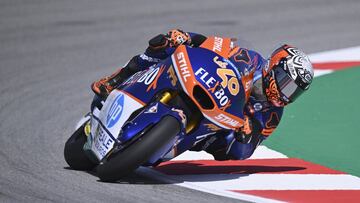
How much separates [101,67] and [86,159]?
17.4ft

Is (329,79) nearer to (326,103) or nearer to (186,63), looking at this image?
(326,103)

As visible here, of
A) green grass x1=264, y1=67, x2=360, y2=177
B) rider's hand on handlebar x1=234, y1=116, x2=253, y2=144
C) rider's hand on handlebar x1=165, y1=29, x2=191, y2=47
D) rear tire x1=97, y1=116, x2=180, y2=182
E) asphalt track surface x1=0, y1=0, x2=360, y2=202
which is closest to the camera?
rear tire x1=97, y1=116, x2=180, y2=182

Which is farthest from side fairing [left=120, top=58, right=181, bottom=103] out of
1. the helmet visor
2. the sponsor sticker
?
the helmet visor

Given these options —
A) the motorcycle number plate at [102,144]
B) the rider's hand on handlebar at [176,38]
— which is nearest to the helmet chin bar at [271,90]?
the rider's hand on handlebar at [176,38]

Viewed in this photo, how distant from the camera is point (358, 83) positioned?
41.4 ft

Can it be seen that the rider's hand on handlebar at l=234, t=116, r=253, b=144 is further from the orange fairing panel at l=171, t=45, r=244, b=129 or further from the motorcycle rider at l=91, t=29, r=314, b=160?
the orange fairing panel at l=171, t=45, r=244, b=129

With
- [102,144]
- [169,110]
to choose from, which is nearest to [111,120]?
[102,144]

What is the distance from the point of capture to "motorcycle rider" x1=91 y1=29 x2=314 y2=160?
806cm

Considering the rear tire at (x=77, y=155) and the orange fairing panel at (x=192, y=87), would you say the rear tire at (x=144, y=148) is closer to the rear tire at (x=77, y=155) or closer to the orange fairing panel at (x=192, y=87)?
the orange fairing panel at (x=192, y=87)

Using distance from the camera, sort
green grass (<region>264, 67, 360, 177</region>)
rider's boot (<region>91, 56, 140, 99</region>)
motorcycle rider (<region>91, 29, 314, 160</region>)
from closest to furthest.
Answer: motorcycle rider (<region>91, 29, 314, 160</region>), rider's boot (<region>91, 56, 140, 99</region>), green grass (<region>264, 67, 360, 177</region>)

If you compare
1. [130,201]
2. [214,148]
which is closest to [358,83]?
[214,148]

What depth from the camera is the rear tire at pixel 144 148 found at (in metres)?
7.53

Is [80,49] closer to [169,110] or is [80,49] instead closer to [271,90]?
[271,90]

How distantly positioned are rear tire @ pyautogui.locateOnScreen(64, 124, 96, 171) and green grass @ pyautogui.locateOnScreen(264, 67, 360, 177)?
217 centimetres
